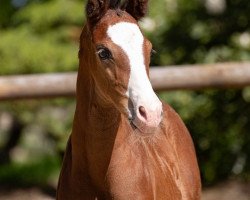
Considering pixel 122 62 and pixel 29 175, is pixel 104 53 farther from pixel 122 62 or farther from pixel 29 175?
pixel 29 175

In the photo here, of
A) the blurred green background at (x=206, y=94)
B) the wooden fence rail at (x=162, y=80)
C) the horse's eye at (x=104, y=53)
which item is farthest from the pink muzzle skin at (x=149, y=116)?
the blurred green background at (x=206, y=94)

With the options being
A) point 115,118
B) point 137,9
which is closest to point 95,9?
point 137,9

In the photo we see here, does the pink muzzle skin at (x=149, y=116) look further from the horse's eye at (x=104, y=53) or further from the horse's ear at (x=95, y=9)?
the horse's ear at (x=95, y=9)

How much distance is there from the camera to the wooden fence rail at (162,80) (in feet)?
20.5

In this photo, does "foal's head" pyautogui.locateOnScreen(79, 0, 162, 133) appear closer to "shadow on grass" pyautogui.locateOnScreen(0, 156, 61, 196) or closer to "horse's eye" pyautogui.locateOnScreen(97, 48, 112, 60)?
"horse's eye" pyautogui.locateOnScreen(97, 48, 112, 60)

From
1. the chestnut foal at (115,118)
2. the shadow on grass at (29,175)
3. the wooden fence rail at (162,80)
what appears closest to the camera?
the chestnut foal at (115,118)

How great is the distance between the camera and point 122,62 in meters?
3.83

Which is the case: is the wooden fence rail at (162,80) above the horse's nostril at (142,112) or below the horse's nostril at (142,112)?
below

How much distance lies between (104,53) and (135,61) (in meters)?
0.16

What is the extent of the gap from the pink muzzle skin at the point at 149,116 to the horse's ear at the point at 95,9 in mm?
510

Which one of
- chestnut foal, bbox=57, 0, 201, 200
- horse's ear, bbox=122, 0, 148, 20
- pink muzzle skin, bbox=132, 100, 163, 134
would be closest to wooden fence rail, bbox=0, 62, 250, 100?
chestnut foal, bbox=57, 0, 201, 200

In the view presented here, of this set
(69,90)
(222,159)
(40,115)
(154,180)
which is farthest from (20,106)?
(154,180)

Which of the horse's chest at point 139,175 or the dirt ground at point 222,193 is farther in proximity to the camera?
the dirt ground at point 222,193

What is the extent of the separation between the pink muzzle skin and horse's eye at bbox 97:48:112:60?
0.27 m
